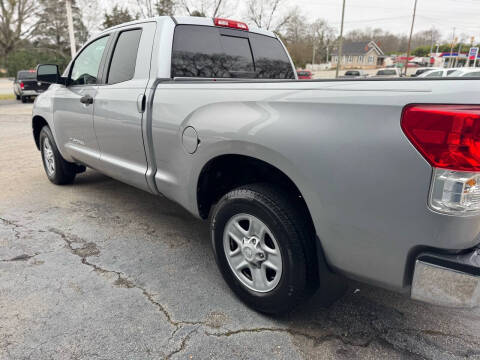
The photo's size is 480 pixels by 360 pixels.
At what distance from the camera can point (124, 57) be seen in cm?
340

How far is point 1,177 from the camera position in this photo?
552 cm

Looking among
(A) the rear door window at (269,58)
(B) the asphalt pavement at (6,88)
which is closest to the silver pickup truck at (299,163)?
(A) the rear door window at (269,58)

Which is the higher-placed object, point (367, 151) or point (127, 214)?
point (367, 151)

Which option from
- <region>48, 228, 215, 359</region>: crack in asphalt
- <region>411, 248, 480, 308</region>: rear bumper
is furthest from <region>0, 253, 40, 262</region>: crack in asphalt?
<region>411, 248, 480, 308</region>: rear bumper

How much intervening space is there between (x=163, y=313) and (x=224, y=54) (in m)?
2.34

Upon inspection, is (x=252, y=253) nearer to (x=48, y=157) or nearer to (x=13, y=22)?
(x=48, y=157)

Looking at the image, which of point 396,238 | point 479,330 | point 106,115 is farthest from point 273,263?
point 106,115

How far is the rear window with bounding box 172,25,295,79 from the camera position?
3184 millimetres

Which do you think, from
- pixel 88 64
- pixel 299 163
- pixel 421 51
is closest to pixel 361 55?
pixel 421 51

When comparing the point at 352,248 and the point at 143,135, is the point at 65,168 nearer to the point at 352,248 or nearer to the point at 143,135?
the point at 143,135

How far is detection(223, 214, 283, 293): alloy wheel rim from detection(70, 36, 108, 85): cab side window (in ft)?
7.94

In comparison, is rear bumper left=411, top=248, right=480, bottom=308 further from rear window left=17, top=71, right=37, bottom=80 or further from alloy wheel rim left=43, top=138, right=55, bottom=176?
rear window left=17, top=71, right=37, bottom=80

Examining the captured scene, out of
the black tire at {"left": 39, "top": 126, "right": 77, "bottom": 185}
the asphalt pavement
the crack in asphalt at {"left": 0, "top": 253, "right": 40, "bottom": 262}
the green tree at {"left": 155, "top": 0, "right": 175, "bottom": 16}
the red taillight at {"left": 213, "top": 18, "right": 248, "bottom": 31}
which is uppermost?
the green tree at {"left": 155, "top": 0, "right": 175, "bottom": 16}

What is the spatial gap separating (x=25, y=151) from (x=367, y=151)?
755 centimetres
